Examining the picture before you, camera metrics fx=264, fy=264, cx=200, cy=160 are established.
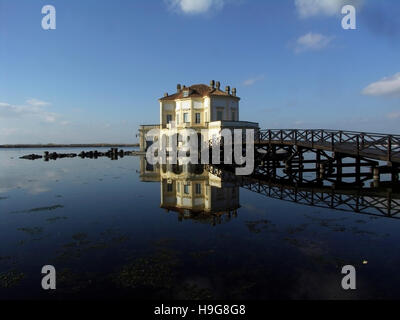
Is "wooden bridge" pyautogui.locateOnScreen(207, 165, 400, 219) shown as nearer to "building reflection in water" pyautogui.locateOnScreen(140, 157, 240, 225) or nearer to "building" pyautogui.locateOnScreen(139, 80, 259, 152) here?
"building reflection in water" pyautogui.locateOnScreen(140, 157, 240, 225)

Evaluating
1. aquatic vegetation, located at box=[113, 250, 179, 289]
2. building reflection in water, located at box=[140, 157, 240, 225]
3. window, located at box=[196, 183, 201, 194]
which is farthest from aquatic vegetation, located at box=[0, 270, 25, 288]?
window, located at box=[196, 183, 201, 194]

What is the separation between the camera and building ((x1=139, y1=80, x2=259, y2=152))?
37975 mm

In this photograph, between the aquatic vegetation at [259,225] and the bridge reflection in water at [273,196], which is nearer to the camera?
the aquatic vegetation at [259,225]

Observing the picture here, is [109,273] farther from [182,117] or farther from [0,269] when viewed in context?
[182,117]

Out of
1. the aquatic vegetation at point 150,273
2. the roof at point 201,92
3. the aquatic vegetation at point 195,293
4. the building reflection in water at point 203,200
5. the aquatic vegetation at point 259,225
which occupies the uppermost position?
the roof at point 201,92

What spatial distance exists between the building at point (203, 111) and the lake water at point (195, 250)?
26692 mm


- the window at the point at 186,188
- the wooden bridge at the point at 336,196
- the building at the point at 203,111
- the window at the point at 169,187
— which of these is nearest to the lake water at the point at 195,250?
the wooden bridge at the point at 336,196

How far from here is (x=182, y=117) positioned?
42.4m

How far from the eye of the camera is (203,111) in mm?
41438

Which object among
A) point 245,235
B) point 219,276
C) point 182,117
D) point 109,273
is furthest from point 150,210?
point 182,117

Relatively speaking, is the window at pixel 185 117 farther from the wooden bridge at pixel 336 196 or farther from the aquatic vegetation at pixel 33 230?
the aquatic vegetation at pixel 33 230

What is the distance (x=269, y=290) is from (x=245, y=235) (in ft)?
9.64

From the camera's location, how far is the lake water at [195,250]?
4.94m

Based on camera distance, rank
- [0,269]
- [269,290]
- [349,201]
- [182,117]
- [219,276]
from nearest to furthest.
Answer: [269,290], [219,276], [0,269], [349,201], [182,117]
